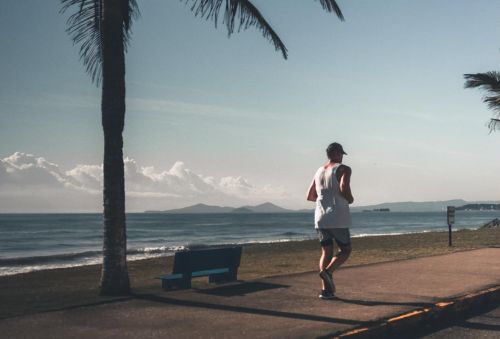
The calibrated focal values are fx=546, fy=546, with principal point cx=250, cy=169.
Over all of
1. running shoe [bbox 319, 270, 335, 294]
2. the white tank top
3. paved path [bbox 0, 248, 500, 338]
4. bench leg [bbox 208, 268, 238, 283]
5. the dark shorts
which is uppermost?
the white tank top

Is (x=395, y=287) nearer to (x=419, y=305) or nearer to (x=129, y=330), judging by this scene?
(x=419, y=305)

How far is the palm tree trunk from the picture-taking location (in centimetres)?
768

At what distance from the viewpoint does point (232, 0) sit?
8.66m

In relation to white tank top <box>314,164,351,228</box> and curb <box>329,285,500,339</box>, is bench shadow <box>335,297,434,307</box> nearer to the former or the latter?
curb <box>329,285,500,339</box>

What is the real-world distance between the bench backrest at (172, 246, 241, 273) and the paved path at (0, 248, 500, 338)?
38 centimetres

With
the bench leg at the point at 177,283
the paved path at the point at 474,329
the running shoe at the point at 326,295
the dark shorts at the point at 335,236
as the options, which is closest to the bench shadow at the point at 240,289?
the bench leg at the point at 177,283

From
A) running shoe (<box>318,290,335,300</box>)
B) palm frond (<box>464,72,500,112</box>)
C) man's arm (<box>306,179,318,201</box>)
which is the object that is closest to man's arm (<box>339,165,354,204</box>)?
man's arm (<box>306,179,318,201</box>)

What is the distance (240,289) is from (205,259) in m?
0.75

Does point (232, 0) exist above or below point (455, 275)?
above

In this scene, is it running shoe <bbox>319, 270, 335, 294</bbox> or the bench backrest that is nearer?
running shoe <bbox>319, 270, 335, 294</bbox>

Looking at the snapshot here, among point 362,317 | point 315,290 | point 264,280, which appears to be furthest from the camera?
point 264,280

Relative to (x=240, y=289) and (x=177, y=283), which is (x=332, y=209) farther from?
(x=177, y=283)

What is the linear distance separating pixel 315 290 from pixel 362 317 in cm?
177

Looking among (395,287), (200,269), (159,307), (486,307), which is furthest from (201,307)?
(486,307)
